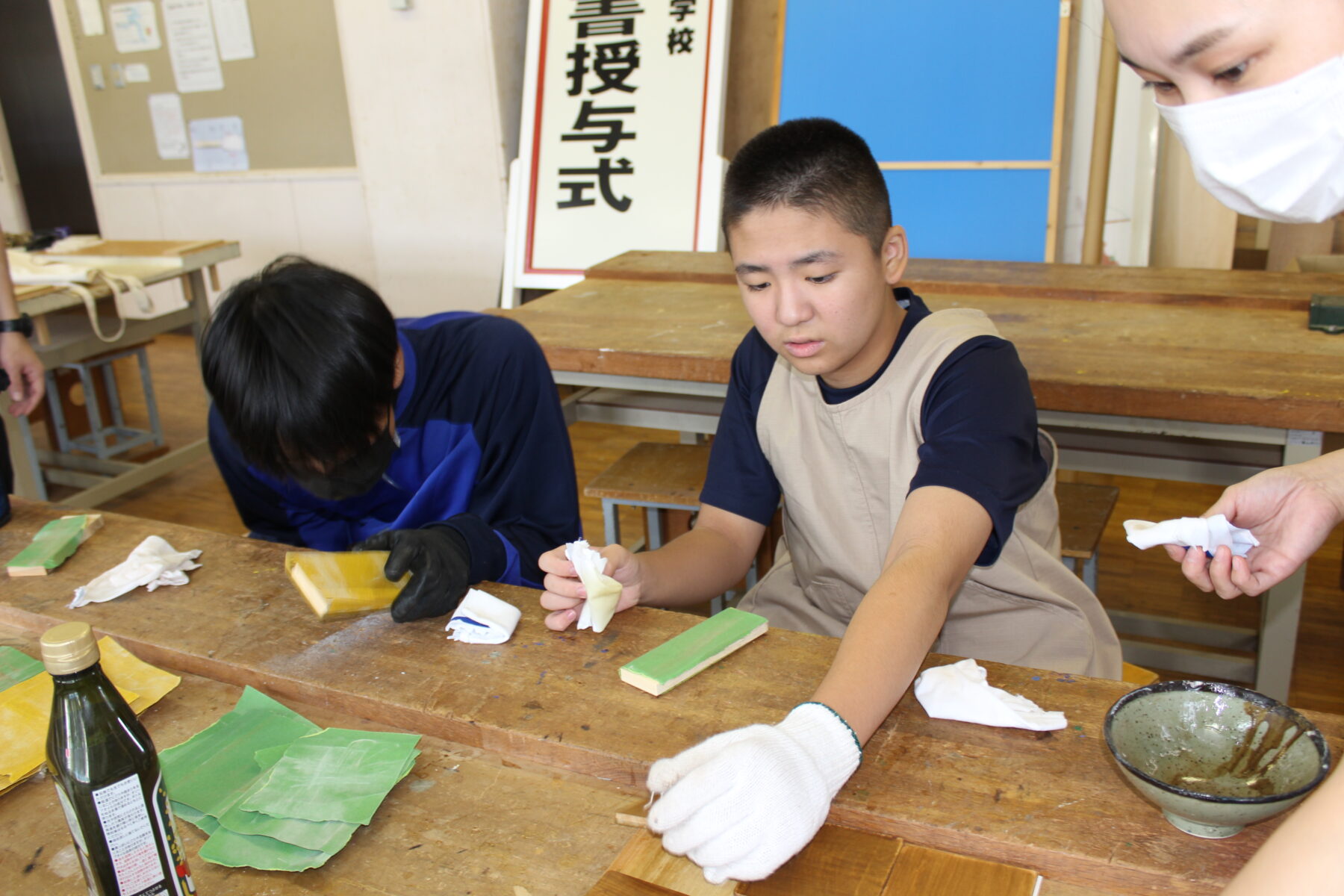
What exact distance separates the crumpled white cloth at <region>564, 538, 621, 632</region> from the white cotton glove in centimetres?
30

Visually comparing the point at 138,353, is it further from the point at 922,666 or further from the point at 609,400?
the point at 922,666

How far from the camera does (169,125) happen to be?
230 inches

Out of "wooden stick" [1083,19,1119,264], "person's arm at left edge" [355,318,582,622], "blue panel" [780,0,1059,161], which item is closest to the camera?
"person's arm at left edge" [355,318,582,622]

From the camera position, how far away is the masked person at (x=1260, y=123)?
0.79m

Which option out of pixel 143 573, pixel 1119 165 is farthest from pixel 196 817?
pixel 1119 165

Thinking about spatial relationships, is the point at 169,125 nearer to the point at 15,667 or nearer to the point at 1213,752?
the point at 15,667

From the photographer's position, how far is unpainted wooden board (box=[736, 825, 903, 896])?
2.53ft

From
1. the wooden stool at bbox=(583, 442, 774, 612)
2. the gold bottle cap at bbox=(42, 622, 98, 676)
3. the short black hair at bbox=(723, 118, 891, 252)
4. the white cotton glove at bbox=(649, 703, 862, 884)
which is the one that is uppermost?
the short black hair at bbox=(723, 118, 891, 252)

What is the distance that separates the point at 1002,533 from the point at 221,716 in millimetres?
916

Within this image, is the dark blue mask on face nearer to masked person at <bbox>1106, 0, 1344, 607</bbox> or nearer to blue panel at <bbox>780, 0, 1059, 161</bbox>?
masked person at <bbox>1106, 0, 1344, 607</bbox>

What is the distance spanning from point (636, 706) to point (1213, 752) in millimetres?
521

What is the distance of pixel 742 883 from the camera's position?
2.57 ft

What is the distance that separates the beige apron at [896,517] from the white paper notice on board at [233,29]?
5039 mm

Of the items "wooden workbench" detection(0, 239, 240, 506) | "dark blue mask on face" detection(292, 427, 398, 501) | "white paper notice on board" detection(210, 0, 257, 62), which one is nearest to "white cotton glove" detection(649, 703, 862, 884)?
"dark blue mask on face" detection(292, 427, 398, 501)
